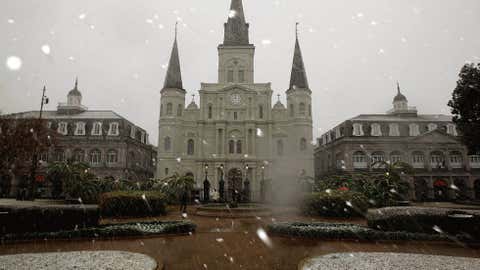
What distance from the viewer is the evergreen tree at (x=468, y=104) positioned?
81.5 ft

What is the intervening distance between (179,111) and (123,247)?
107 feet

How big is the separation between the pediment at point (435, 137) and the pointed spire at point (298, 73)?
57.6 ft

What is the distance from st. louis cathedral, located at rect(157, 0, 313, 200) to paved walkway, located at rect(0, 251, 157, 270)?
95.5 feet

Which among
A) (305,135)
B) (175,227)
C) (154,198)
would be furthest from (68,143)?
(175,227)

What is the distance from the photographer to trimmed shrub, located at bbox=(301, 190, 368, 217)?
702 inches

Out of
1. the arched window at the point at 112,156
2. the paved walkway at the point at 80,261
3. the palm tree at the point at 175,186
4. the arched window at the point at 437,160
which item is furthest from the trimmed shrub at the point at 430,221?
the arched window at the point at 112,156

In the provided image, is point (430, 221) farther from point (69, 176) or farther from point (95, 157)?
point (95, 157)

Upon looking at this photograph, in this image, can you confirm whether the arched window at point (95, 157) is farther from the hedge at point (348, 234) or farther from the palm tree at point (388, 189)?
the hedge at point (348, 234)

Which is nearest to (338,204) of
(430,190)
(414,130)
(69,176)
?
(69,176)

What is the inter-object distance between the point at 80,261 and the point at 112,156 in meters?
36.3

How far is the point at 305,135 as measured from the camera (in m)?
39.6

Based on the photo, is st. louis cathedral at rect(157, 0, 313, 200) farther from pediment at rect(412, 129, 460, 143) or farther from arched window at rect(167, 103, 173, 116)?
pediment at rect(412, 129, 460, 143)

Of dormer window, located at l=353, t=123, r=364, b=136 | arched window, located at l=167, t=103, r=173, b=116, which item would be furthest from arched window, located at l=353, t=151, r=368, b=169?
arched window, located at l=167, t=103, r=173, b=116

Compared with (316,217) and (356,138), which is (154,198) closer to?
(316,217)
